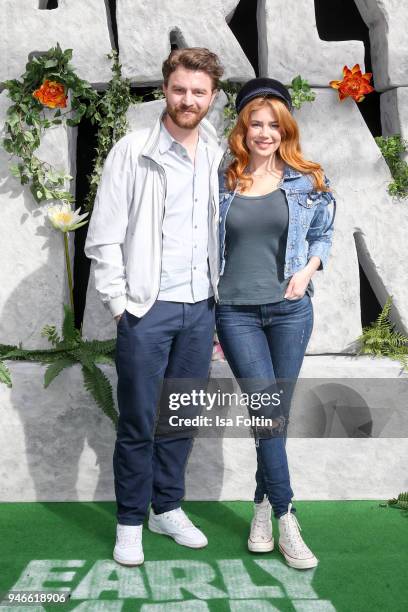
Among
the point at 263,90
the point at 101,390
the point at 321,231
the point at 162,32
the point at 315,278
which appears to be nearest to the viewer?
the point at 263,90

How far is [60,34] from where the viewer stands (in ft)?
16.2

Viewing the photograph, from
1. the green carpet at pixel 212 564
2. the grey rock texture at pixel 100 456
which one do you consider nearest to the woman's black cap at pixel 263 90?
the grey rock texture at pixel 100 456

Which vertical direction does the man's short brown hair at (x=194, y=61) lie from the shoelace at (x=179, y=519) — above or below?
above

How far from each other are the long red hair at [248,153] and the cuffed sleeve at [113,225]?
1.80ft

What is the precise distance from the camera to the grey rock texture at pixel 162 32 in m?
4.96

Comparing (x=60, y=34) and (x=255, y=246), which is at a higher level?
(x=60, y=34)

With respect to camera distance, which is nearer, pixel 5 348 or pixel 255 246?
pixel 255 246

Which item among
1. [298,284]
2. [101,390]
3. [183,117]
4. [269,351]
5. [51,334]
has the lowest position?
[101,390]

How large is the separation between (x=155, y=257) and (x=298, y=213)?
76 centimetres

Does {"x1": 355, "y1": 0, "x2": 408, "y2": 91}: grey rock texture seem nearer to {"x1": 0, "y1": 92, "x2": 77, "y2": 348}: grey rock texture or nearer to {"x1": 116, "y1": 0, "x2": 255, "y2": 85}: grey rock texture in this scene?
{"x1": 116, "y1": 0, "x2": 255, "y2": 85}: grey rock texture

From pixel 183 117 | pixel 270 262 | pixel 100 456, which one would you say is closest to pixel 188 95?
pixel 183 117

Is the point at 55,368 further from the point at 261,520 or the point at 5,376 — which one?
the point at 261,520

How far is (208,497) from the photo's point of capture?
482cm

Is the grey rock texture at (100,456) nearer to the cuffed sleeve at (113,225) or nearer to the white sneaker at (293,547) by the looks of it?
the white sneaker at (293,547)
